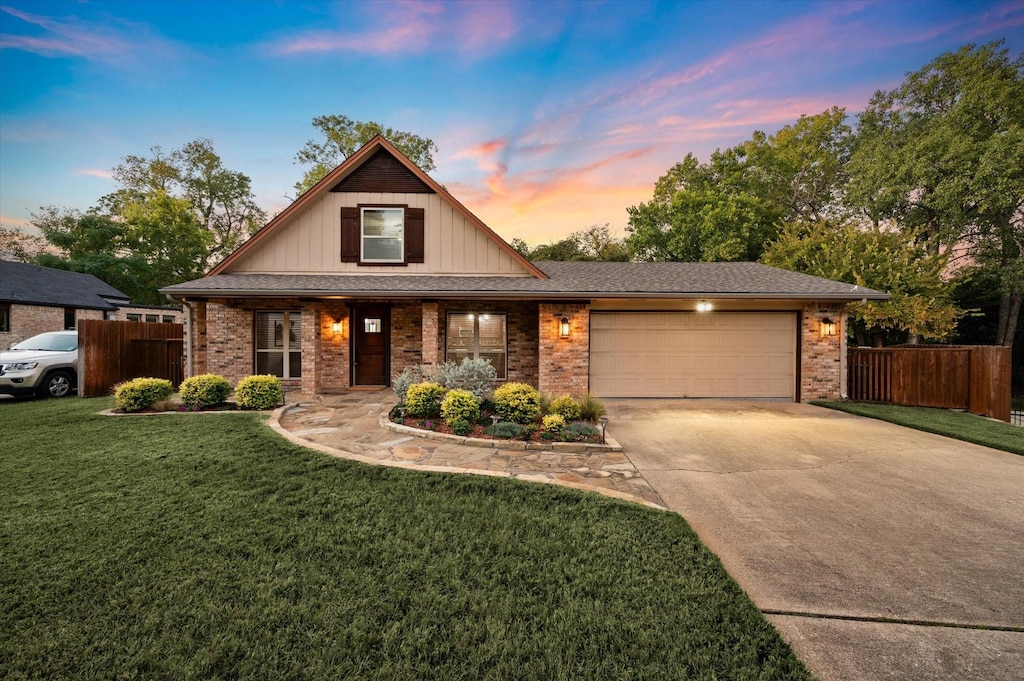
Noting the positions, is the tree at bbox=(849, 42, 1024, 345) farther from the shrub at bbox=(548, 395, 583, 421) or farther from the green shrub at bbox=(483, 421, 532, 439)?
the green shrub at bbox=(483, 421, 532, 439)

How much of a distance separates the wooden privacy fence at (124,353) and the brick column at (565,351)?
31.3 feet

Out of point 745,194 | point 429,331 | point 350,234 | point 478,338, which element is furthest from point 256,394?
point 745,194

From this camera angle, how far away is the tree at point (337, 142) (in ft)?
70.5

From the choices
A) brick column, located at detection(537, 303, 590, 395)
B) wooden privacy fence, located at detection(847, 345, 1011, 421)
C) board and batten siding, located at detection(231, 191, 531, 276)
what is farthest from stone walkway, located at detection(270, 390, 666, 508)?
wooden privacy fence, located at detection(847, 345, 1011, 421)

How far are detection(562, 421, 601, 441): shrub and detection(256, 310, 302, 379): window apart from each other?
781 centimetres

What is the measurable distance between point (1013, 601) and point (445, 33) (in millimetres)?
16027

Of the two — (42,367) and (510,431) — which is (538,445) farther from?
(42,367)

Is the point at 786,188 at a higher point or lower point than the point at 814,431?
higher

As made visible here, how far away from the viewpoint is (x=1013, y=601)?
→ 8.06 feet

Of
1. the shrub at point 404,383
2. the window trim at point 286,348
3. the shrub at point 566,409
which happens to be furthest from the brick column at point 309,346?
the shrub at point 566,409

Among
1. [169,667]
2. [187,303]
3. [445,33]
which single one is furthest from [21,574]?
[445,33]

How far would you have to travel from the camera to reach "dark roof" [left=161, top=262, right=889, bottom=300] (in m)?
8.55

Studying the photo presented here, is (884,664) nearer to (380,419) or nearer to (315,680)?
(315,680)

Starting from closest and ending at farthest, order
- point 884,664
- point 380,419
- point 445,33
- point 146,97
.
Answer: point 884,664 < point 380,419 < point 445,33 < point 146,97
